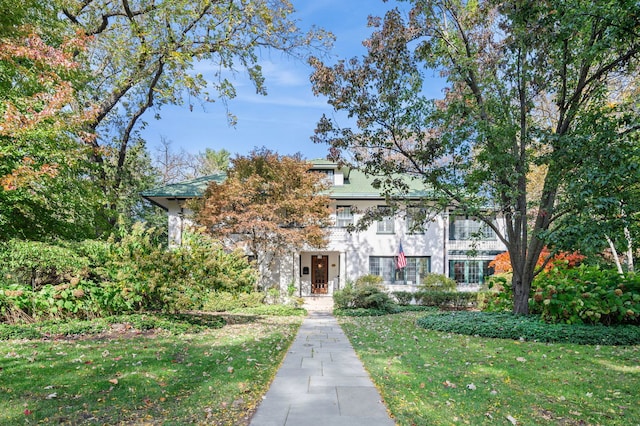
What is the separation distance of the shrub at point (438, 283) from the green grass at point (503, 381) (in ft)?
31.7

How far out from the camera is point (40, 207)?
29.9 ft

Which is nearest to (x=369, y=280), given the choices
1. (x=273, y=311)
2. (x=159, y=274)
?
(x=273, y=311)

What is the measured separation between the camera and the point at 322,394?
4367 mm

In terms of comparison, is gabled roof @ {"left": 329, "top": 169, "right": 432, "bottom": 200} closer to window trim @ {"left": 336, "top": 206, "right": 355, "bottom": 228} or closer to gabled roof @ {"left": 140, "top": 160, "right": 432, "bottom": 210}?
gabled roof @ {"left": 140, "top": 160, "right": 432, "bottom": 210}

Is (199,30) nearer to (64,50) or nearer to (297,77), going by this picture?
(297,77)

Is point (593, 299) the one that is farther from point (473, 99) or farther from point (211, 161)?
point (211, 161)

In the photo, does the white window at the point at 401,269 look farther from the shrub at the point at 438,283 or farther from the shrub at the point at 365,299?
the shrub at the point at 365,299

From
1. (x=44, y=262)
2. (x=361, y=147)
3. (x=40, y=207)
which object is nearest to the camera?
(x=44, y=262)

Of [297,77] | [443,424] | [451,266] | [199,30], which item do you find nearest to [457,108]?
[297,77]

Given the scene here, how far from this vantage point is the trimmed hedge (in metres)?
7.52

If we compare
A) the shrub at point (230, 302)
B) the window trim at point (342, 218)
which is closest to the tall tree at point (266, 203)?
the shrub at point (230, 302)

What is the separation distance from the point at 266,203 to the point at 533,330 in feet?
35.3

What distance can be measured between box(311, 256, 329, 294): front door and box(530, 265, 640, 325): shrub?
538 inches

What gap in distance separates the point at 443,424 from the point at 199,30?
1386cm
